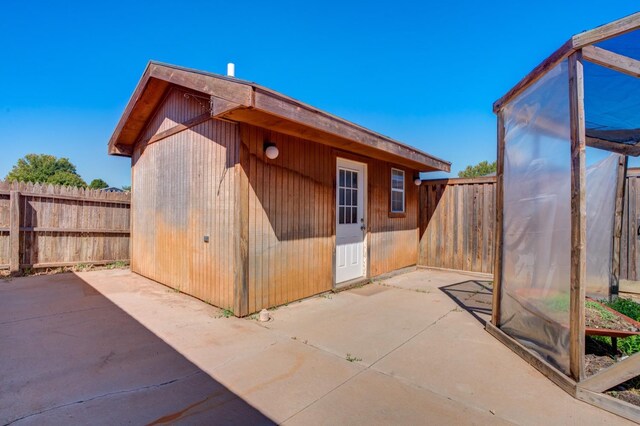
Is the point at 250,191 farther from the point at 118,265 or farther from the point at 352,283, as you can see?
the point at 118,265

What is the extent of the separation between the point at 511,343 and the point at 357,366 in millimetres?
1589

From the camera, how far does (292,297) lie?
4449 mm

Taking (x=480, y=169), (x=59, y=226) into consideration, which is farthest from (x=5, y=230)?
(x=480, y=169)

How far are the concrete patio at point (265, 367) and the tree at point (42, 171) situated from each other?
35749 millimetres

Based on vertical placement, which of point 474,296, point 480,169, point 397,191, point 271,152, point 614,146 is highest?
point 480,169

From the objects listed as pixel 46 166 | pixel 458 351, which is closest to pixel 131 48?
pixel 458 351

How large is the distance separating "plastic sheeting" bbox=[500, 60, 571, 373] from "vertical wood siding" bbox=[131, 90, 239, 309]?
3.16 metres

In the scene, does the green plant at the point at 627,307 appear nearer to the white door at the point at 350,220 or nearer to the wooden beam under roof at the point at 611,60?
the wooden beam under roof at the point at 611,60

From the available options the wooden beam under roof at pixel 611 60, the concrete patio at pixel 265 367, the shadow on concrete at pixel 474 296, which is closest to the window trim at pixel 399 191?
the shadow on concrete at pixel 474 296

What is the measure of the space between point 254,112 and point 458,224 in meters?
5.62

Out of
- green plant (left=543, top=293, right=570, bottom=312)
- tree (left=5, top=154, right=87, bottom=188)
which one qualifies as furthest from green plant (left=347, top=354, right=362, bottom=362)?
tree (left=5, top=154, right=87, bottom=188)

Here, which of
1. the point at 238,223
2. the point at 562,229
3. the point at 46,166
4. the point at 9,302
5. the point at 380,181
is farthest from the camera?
the point at 46,166

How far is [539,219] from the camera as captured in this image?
8.75 feet

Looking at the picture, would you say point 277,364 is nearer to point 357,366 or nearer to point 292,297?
point 357,366
